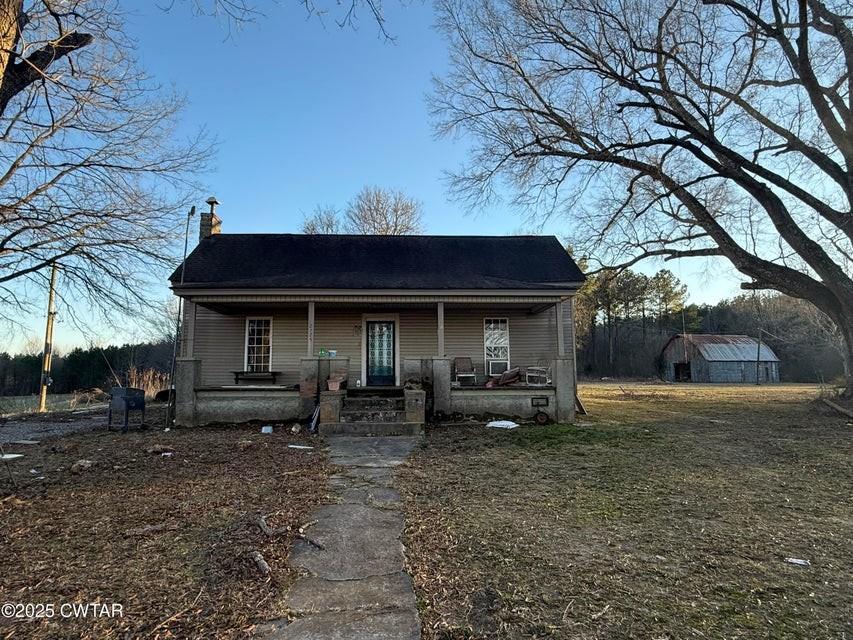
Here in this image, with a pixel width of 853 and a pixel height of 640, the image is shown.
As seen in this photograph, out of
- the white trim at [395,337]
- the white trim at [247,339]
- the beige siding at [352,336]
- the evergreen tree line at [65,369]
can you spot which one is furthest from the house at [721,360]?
the evergreen tree line at [65,369]

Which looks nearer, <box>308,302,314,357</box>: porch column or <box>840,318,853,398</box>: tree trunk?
<box>308,302,314,357</box>: porch column

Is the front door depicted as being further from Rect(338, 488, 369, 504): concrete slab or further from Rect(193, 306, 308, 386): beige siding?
Rect(338, 488, 369, 504): concrete slab

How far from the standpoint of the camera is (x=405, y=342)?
1297 cm

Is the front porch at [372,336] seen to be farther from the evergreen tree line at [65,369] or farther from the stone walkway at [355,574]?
A: the evergreen tree line at [65,369]

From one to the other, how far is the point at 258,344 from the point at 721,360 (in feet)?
114

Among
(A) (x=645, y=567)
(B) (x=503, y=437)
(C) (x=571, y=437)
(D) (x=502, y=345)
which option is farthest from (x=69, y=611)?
(D) (x=502, y=345)

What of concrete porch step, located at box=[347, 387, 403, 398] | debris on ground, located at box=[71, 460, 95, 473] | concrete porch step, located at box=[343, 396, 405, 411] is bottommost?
debris on ground, located at box=[71, 460, 95, 473]

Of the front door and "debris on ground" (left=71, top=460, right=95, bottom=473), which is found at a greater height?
the front door

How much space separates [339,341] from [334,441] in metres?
5.52

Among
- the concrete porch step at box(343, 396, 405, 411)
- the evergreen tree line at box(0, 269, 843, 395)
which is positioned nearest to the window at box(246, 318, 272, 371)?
the concrete porch step at box(343, 396, 405, 411)

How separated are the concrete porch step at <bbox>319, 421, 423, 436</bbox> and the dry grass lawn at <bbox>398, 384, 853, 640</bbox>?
128 centimetres

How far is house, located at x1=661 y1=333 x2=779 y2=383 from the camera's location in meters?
34.6

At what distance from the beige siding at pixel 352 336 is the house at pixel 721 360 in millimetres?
27967

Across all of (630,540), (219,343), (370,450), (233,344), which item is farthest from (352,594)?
(219,343)
